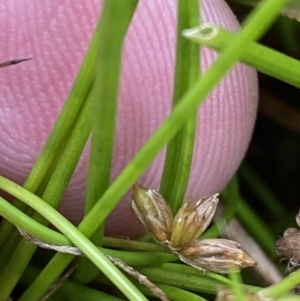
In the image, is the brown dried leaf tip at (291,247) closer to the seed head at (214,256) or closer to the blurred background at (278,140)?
the seed head at (214,256)

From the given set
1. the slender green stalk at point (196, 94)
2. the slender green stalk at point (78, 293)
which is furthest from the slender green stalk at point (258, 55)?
the slender green stalk at point (78, 293)

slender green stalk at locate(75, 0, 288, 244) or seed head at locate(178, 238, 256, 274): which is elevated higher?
slender green stalk at locate(75, 0, 288, 244)

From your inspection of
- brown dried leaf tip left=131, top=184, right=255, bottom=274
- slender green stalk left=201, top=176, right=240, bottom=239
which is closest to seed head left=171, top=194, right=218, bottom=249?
brown dried leaf tip left=131, top=184, right=255, bottom=274

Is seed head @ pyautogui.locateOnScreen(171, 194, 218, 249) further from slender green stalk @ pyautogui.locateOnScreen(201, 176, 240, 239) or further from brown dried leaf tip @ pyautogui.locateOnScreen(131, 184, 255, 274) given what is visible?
slender green stalk @ pyautogui.locateOnScreen(201, 176, 240, 239)

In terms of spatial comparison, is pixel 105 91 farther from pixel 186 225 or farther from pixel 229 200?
pixel 229 200

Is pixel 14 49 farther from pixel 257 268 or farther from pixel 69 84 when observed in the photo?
pixel 257 268

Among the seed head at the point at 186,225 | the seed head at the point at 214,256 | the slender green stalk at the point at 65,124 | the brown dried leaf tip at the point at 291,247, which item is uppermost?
the slender green stalk at the point at 65,124

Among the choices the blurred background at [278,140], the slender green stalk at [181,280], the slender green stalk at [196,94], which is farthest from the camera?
the blurred background at [278,140]
